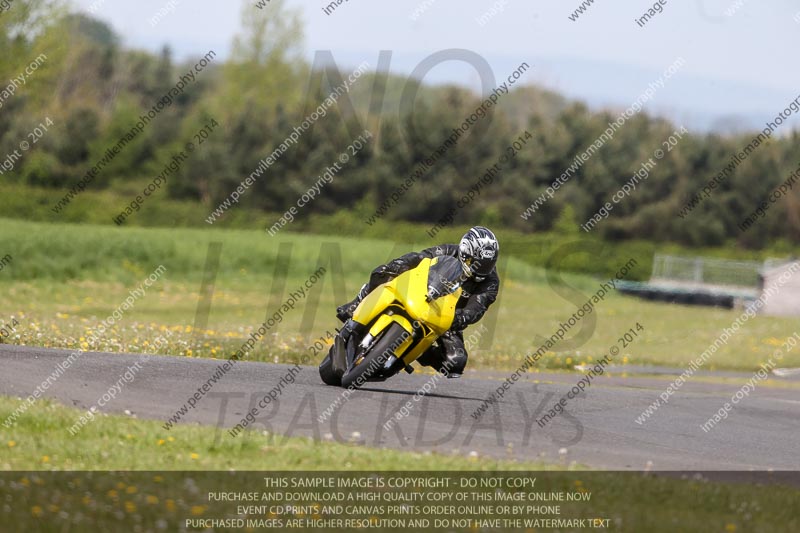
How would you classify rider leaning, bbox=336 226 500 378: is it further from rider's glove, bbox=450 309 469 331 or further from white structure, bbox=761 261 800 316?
white structure, bbox=761 261 800 316

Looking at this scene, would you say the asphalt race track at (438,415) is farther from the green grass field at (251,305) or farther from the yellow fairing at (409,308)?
the green grass field at (251,305)

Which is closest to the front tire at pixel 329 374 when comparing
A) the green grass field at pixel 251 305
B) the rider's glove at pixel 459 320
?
the rider's glove at pixel 459 320

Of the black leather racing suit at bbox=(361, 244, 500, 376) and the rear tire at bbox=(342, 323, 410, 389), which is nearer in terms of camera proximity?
the rear tire at bbox=(342, 323, 410, 389)

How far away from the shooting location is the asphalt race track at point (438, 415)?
36.6 ft

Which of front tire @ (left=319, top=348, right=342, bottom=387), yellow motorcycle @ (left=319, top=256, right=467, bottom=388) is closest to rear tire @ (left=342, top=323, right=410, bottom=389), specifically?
yellow motorcycle @ (left=319, top=256, right=467, bottom=388)

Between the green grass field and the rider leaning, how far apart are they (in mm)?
5483

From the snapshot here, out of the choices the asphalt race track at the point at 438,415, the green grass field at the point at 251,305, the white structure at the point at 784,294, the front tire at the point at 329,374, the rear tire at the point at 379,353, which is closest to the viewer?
the asphalt race track at the point at 438,415

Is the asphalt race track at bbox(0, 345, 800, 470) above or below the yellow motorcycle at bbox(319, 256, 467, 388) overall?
below

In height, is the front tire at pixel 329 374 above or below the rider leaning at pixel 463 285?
below

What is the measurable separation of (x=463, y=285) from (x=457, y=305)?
9.3 inches

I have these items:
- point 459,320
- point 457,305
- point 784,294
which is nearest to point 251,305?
point 457,305

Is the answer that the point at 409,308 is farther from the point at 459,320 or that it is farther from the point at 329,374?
the point at 329,374

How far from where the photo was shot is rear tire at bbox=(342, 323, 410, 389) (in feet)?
41.0

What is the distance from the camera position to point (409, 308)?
12.5 meters
